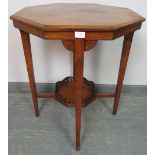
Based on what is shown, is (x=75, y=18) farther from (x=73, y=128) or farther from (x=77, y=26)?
(x=73, y=128)

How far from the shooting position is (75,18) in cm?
104

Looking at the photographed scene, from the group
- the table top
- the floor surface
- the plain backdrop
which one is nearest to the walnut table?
the table top

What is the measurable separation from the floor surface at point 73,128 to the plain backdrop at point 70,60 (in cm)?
18

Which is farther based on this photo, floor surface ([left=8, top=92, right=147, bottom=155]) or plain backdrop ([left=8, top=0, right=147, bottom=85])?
plain backdrop ([left=8, top=0, right=147, bottom=85])

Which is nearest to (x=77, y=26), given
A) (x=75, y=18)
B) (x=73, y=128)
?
(x=75, y=18)

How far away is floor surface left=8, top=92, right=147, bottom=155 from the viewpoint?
1.28m

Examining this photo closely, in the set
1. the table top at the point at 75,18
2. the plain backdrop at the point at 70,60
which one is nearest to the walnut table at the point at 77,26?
the table top at the point at 75,18

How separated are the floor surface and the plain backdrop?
0.18 meters

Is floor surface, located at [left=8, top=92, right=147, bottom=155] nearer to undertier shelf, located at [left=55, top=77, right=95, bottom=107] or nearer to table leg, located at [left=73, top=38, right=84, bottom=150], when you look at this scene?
undertier shelf, located at [left=55, top=77, right=95, bottom=107]

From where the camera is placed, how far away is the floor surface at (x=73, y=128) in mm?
1275

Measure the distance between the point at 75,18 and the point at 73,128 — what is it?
2.40 feet
